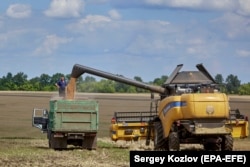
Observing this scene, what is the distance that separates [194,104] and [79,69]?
8463 mm

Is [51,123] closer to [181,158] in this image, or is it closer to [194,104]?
[194,104]

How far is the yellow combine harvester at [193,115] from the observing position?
2297cm

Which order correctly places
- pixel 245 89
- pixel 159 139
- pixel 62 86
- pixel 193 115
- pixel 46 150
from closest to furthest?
1. pixel 193 115
2. pixel 159 139
3. pixel 46 150
4. pixel 62 86
5. pixel 245 89

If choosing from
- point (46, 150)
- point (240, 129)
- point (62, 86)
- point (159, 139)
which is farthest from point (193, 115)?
point (62, 86)

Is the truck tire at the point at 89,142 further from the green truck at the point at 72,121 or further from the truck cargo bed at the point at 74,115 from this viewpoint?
the truck cargo bed at the point at 74,115

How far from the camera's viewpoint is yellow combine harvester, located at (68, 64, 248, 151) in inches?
904

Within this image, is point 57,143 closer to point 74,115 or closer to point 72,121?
point 72,121

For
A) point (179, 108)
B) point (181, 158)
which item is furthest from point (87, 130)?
point (181, 158)

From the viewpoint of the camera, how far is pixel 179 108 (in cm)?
2339

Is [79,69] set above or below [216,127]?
above

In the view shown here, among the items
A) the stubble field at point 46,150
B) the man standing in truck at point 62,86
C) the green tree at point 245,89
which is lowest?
the stubble field at point 46,150

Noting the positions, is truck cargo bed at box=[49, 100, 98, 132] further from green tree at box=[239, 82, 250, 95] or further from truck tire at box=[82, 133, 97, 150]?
green tree at box=[239, 82, 250, 95]

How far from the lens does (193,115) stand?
22891 mm

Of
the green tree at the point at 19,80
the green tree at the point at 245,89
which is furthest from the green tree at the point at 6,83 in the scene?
the green tree at the point at 245,89
